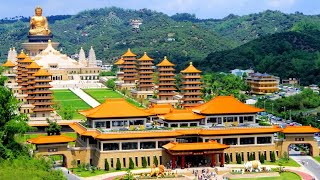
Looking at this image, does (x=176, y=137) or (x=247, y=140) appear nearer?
(x=176, y=137)

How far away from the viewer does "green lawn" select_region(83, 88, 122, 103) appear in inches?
4163

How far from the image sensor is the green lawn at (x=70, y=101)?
9419 cm

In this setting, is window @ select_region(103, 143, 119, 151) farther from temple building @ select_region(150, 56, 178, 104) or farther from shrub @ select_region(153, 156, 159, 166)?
temple building @ select_region(150, 56, 178, 104)

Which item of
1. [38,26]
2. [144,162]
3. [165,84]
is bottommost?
[144,162]

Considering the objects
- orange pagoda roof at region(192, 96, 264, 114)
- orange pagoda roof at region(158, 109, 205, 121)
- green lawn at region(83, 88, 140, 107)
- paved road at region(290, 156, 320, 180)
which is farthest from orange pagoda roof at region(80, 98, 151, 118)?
green lawn at region(83, 88, 140, 107)

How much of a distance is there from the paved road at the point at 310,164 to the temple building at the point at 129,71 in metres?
51.2

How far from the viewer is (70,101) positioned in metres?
102

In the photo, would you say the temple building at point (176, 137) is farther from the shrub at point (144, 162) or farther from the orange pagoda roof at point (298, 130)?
the shrub at point (144, 162)

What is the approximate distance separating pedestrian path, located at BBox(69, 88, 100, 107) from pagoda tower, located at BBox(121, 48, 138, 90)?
22.2ft

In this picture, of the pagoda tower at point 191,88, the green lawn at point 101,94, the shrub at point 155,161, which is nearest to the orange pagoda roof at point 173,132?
the shrub at point 155,161

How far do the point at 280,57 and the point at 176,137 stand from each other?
81.0 metres

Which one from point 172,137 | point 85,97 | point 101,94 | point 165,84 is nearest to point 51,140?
point 172,137

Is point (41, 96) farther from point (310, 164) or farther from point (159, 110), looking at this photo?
point (310, 164)

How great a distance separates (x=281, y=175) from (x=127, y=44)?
133m
